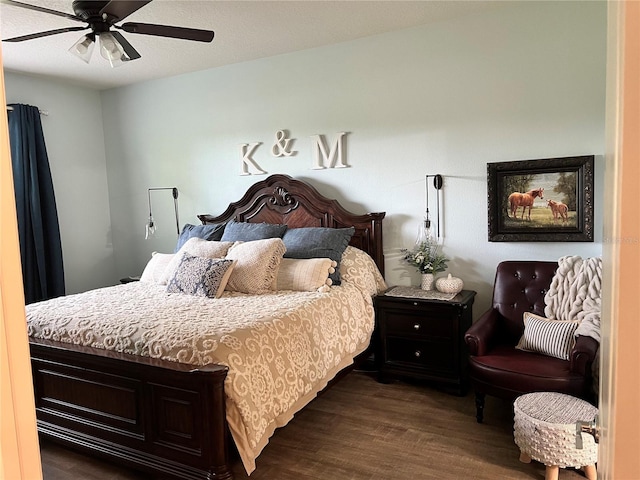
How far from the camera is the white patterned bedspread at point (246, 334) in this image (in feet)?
7.63

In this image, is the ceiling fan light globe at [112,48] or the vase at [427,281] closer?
the ceiling fan light globe at [112,48]

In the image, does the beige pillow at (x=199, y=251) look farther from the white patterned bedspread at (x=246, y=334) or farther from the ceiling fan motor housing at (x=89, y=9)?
the ceiling fan motor housing at (x=89, y=9)

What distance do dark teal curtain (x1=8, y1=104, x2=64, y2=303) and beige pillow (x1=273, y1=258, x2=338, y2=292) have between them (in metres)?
2.58

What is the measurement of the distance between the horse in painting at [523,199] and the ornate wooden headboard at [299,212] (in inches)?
39.0

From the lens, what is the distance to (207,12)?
130 inches

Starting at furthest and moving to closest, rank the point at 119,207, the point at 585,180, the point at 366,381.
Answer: the point at 119,207
the point at 366,381
the point at 585,180

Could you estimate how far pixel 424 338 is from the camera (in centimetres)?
354

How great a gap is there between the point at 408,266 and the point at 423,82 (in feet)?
4.83

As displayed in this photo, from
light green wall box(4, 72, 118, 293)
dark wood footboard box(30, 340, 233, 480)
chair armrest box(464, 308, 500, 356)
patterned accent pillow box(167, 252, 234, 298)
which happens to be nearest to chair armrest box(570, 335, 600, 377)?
chair armrest box(464, 308, 500, 356)

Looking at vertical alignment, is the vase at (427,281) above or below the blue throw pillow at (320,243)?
below

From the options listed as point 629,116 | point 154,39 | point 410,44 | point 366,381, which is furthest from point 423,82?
point 629,116

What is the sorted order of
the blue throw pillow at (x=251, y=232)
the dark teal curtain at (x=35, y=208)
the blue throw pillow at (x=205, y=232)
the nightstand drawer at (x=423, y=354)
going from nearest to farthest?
1. the nightstand drawer at (x=423, y=354)
2. the blue throw pillow at (x=251, y=232)
3. the blue throw pillow at (x=205, y=232)
4. the dark teal curtain at (x=35, y=208)

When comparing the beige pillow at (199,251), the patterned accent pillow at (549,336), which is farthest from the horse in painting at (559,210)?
the beige pillow at (199,251)

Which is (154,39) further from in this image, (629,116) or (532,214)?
(629,116)
